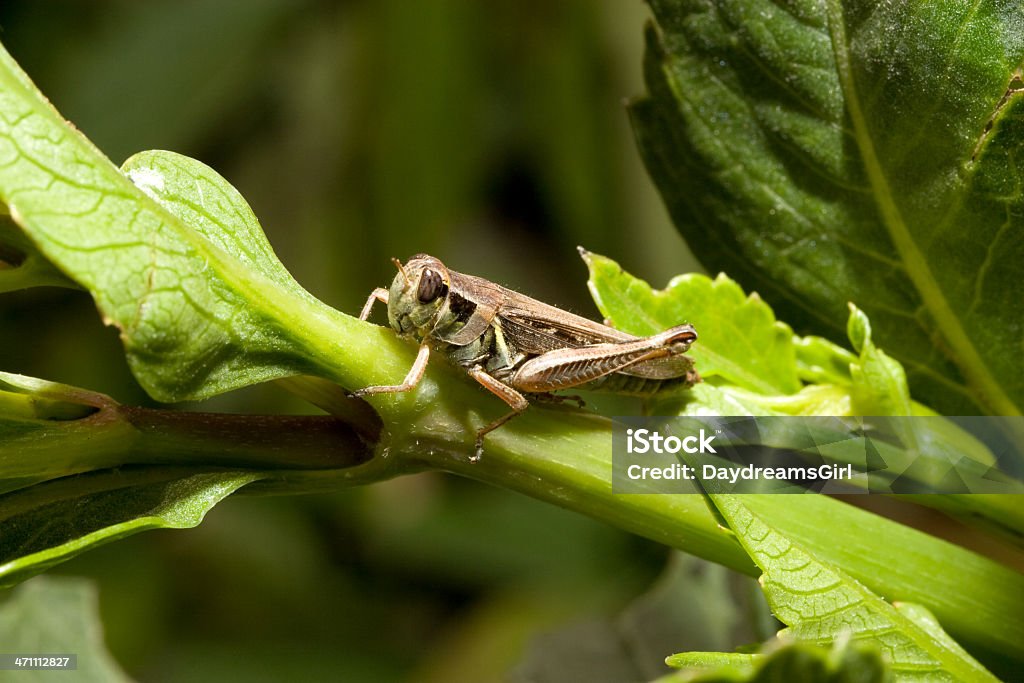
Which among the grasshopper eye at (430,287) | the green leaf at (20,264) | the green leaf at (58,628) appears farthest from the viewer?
the green leaf at (58,628)

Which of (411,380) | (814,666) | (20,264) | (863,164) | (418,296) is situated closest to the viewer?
(814,666)

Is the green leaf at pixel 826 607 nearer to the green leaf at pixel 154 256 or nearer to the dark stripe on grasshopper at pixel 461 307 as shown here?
the green leaf at pixel 154 256

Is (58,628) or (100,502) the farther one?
(58,628)

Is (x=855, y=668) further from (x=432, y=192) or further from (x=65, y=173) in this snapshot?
(x=432, y=192)

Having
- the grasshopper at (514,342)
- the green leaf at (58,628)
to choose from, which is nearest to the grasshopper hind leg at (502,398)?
the grasshopper at (514,342)

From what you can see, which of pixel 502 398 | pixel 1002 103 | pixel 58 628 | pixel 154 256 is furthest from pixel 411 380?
pixel 58 628

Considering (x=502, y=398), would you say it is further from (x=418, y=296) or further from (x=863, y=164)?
(x=863, y=164)
